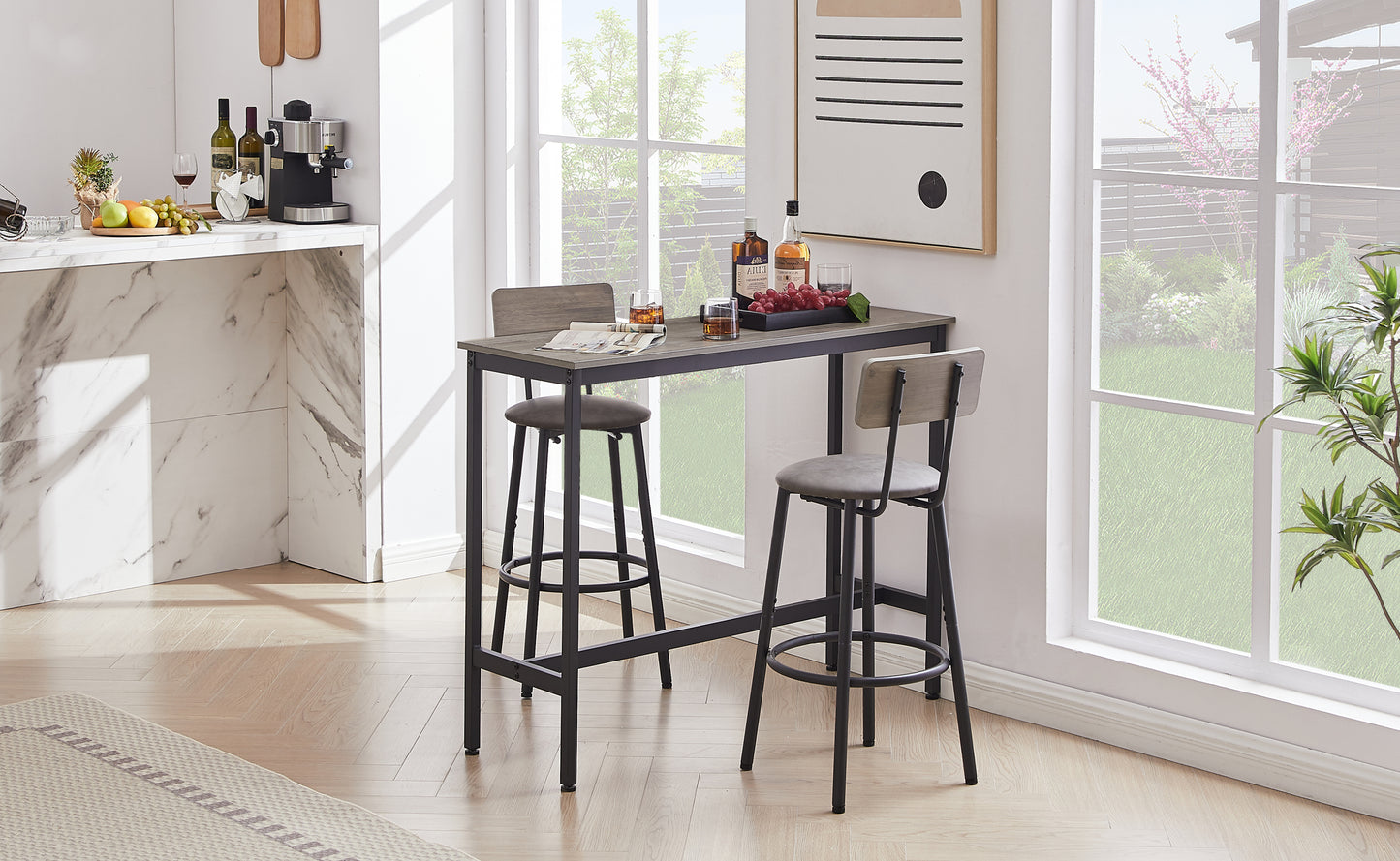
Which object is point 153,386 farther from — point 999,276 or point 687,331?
point 999,276

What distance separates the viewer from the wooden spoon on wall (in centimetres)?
526

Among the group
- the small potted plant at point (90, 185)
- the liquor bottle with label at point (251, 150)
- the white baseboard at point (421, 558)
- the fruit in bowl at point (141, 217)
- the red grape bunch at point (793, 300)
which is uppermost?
the liquor bottle with label at point (251, 150)

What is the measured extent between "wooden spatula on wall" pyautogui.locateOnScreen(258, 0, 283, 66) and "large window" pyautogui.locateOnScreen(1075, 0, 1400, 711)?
290 cm

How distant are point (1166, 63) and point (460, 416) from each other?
2.79 metres

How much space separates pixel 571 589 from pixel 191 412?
2364mm

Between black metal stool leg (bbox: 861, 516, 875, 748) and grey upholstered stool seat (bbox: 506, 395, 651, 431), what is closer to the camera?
black metal stool leg (bbox: 861, 516, 875, 748)

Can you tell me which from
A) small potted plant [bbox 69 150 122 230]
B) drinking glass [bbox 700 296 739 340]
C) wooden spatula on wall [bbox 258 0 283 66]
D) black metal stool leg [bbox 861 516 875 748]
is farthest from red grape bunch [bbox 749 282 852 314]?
wooden spatula on wall [bbox 258 0 283 66]

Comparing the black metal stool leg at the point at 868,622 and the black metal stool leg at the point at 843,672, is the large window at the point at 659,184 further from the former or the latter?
the black metal stool leg at the point at 843,672

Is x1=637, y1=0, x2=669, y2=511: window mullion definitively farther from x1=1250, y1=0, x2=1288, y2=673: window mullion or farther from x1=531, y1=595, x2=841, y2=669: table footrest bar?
x1=1250, y1=0, x2=1288, y2=673: window mullion

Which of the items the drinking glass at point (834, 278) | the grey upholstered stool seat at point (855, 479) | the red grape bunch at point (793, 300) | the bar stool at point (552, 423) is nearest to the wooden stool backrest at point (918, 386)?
the grey upholstered stool seat at point (855, 479)

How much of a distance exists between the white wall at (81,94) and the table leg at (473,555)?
2637mm

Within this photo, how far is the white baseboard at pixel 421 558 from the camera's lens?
532 centimetres

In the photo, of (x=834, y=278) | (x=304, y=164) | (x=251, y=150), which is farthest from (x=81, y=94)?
(x=834, y=278)

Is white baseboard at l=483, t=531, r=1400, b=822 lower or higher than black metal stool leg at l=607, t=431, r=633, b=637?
lower
